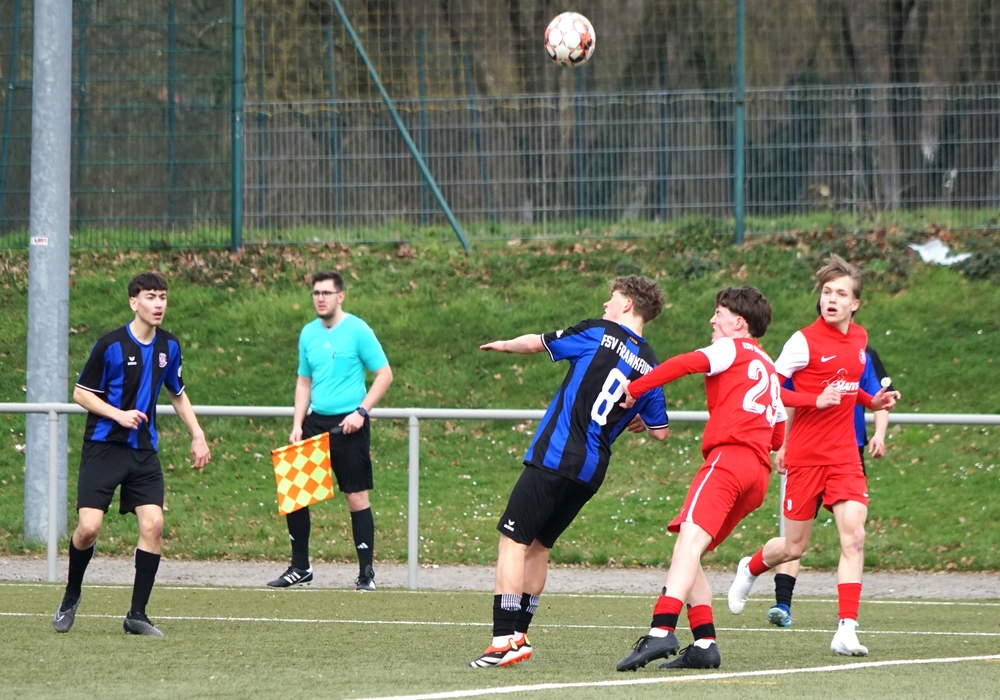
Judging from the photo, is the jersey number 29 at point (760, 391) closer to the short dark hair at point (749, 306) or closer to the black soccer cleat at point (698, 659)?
the short dark hair at point (749, 306)

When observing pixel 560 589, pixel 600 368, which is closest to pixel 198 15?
pixel 560 589

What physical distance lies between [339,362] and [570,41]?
23.9 feet

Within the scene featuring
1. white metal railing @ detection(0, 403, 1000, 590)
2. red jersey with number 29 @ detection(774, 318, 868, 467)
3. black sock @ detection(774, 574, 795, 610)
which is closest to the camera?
red jersey with number 29 @ detection(774, 318, 868, 467)

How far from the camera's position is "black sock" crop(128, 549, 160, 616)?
706 cm

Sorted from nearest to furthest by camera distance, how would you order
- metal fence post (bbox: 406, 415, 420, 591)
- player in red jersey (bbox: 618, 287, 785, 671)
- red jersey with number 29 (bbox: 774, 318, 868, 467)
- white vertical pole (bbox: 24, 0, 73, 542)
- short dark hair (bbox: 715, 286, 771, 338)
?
player in red jersey (bbox: 618, 287, 785, 671) < short dark hair (bbox: 715, 286, 771, 338) < red jersey with number 29 (bbox: 774, 318, 868, 467) < metal fence post (bbox: 406, 415, 420, 591) < white vertical pole (bbox: 24, 0, 73, 542)

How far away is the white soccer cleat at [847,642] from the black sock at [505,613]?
153 cm

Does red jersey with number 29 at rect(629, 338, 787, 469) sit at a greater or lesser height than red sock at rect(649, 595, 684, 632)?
greater

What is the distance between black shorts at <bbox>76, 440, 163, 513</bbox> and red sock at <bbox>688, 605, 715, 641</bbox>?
2842 mm

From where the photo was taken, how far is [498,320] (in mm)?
15492

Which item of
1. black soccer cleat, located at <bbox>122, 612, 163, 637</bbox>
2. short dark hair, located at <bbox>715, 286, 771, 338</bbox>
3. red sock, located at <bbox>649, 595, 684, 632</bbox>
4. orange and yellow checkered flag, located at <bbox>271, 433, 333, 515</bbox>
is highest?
short dark hair, located at <bbox>715, 286, 771, 338</bbox>

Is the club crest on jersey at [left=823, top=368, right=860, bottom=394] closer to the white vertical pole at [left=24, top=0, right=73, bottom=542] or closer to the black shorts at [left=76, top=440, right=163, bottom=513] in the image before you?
the black shorts at [left=76, top=440, right=163, bottom=513]

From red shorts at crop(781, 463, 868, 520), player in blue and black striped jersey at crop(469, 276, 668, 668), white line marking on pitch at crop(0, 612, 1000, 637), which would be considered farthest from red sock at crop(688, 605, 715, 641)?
white line marking on pitch at crop(0, 612, 1000, 637)

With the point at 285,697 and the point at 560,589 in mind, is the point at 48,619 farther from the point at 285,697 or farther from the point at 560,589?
the point at 560,589

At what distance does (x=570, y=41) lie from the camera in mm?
15461
